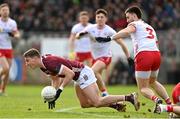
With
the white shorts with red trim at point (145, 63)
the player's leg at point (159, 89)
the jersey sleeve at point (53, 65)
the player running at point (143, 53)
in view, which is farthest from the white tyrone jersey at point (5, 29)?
the jersey sleeve at point (53, 65)

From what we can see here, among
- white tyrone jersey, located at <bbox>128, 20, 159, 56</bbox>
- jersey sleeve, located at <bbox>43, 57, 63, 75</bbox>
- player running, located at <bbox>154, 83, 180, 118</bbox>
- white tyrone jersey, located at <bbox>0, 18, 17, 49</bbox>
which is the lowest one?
player running, located at <bbox>154, 83, 180, 118</bbox>

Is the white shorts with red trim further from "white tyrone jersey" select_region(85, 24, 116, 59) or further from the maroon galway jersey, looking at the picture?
"white tyrone jersey" select_region(85, 24, 116, 59)

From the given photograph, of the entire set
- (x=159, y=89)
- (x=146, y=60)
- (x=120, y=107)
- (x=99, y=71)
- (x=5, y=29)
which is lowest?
(x=120, y=107)

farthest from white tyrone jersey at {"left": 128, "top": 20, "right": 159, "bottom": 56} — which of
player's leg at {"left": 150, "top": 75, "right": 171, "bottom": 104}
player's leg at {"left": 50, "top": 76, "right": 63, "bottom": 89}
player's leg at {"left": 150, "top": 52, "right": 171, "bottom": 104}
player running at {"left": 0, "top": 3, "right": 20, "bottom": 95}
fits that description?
player running at {"left": 0, "top": 3, "right": 20, "bottom": 95}

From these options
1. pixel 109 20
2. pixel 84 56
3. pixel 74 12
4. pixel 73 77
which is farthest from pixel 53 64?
pixel 74 12

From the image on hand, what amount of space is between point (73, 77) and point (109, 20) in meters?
21.6

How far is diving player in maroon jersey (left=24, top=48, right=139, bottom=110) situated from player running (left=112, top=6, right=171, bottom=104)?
21.1 inches

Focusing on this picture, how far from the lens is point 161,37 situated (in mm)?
35531

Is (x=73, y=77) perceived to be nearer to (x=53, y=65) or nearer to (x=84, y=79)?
(x=84, y=79)

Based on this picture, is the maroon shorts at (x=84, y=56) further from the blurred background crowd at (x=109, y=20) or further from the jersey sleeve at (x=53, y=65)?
the jersey sleeve at (x=53, y=65)

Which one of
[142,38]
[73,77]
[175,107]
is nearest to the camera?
[175,107]

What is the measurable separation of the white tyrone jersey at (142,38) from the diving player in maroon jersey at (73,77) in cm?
131

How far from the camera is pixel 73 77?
15.7 meters

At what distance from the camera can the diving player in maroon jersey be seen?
1531 cm
